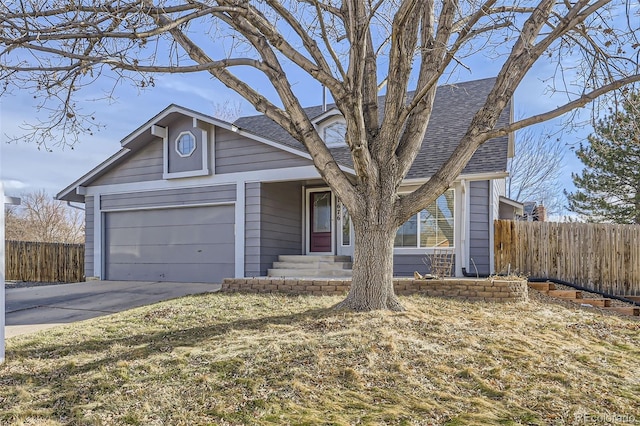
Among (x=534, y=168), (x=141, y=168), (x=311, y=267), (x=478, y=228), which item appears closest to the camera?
(x=478, y=228)

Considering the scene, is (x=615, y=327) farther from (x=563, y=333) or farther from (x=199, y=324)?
(x=199, y=324)

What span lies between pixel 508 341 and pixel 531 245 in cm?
579

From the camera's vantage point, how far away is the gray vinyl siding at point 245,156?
10.3 metres

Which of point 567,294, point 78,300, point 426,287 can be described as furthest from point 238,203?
point 567,294

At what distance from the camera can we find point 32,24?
5160 mm

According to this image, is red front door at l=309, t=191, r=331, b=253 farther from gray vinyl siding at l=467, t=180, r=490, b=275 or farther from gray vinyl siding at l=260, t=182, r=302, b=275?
gray vinyl siding at l=467, t=180, r=490, b=275

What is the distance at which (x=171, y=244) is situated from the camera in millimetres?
11539

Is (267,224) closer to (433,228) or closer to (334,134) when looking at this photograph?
(334,134)

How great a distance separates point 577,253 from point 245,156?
8092 millimetres

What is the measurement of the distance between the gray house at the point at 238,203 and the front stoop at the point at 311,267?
1.10ft

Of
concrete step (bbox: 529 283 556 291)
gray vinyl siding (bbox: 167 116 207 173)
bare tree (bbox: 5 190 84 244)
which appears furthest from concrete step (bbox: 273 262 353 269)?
bare tree (bbox: 5 190 84 244)

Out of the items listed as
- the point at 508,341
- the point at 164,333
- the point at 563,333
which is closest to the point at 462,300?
the point at 563,333

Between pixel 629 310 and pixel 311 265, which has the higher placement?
pixel 311 265

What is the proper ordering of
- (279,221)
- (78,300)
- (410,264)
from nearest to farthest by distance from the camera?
1. (78,300)
2. (410,264)
3. (279,221)
